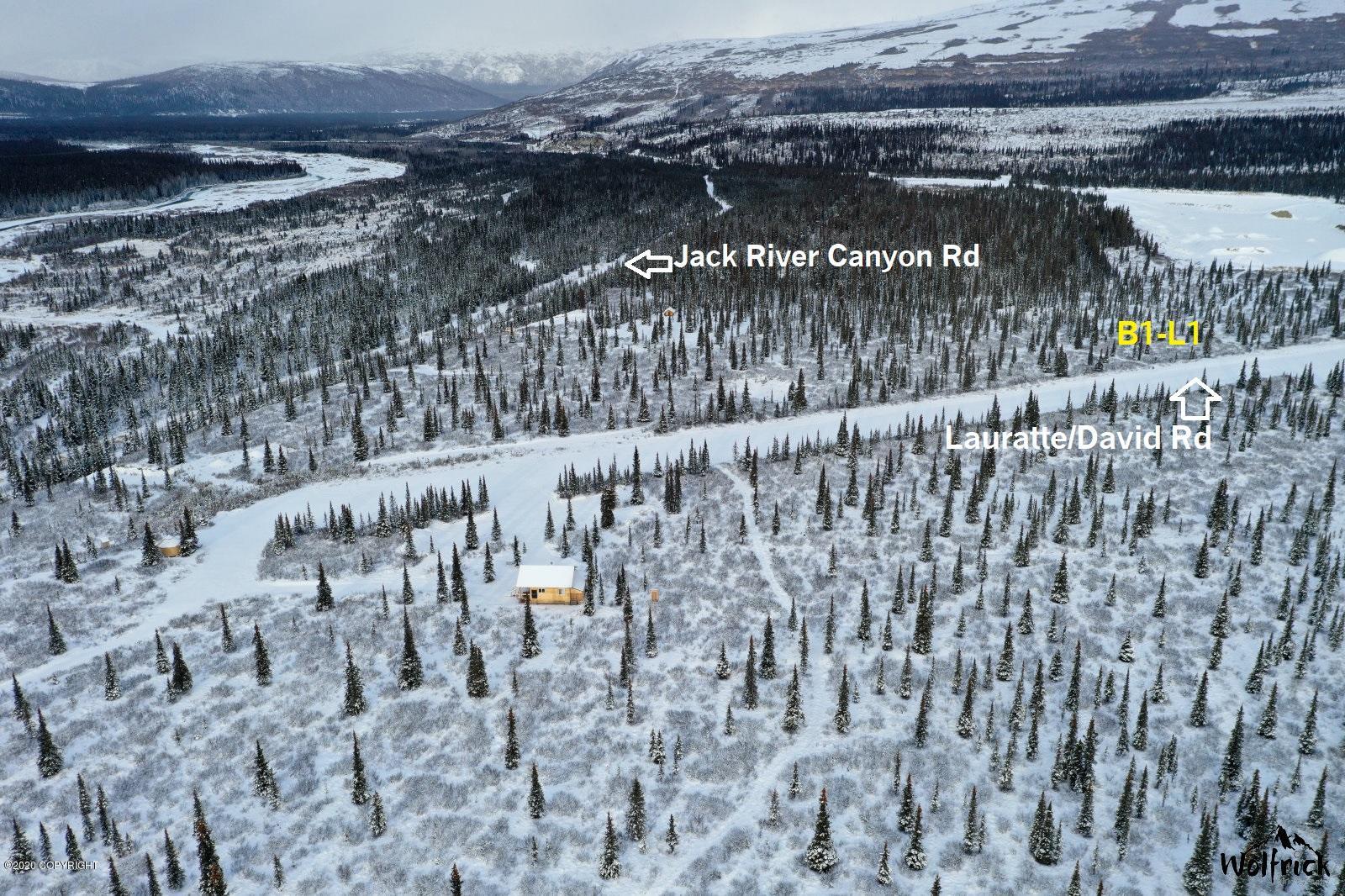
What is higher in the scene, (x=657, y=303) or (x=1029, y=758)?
(x=657, y=303)

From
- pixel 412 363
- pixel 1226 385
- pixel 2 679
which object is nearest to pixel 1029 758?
pixel 2 679

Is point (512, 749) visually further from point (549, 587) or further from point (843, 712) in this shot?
point (843, 712)

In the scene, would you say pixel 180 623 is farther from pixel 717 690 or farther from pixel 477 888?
pixel 717 690

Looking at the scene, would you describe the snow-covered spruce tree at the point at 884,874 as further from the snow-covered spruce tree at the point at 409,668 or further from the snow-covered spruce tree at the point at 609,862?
the snow-covered spruce tree at the point at 409,668

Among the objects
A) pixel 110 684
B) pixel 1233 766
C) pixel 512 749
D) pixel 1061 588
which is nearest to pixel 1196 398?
pixel 1061 588

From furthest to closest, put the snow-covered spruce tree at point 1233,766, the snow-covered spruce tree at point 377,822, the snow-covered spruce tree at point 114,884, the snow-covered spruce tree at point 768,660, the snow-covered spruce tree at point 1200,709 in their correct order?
the snow-covered spruce tree at point 768,660 < the snow-covered spruce tree at point 1200,709 < the snow-covered spruce tree at point 1233,766 < the snow-covered spruce tree at point 377,822 < the snow-covered spruce tree at point 114,884

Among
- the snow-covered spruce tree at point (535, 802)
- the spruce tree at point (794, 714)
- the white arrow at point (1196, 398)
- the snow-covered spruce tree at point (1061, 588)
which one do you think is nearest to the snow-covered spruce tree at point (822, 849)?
the spruce tree at point (794, 714)

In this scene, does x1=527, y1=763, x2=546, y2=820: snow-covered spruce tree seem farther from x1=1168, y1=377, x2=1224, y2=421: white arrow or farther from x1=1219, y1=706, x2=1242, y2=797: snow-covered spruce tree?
x1=1168, y1=377, x2=1224, y2=421: white arrow
